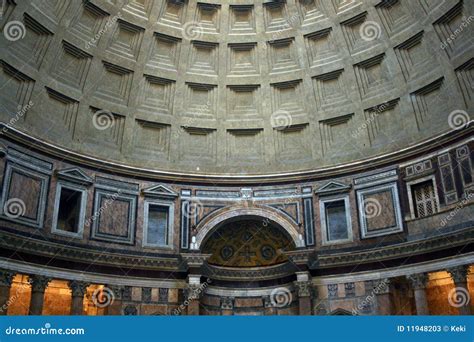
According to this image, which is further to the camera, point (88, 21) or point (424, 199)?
point (88, 21)

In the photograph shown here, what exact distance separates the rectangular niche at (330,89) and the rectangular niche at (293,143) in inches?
72.0

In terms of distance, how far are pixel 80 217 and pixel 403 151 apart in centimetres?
1724

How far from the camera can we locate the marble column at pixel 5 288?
23023mm

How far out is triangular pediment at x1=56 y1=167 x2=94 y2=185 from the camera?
27438 millimetres

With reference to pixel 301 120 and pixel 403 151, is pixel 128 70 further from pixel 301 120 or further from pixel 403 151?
pixel 403 151

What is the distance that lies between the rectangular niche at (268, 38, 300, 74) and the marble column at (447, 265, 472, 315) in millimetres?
14762

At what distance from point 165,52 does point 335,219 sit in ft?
46.4
